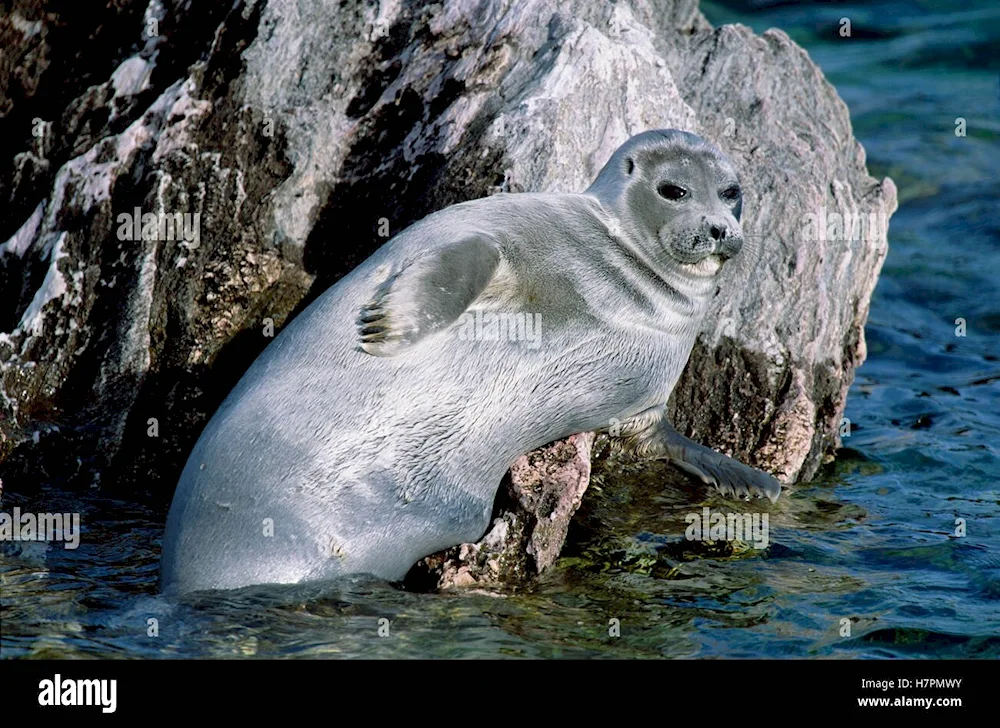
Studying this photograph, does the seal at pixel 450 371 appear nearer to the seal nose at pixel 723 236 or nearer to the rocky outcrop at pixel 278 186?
the seal nose at pixel 723 236

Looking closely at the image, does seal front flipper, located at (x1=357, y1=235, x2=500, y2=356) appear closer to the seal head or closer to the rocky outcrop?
the seal head

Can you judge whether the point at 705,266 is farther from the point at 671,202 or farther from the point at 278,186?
the point at 278,186

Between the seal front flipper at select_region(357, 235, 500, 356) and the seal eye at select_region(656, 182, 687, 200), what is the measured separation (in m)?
1.00

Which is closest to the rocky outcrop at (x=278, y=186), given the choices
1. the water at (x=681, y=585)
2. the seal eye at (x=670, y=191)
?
the water at (x=681, y=585)

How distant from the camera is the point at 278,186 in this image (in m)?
6.12

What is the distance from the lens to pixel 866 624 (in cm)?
501

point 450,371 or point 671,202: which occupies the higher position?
point 671,202

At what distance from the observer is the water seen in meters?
4.40

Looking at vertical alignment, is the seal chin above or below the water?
above

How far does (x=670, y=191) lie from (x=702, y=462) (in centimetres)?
126

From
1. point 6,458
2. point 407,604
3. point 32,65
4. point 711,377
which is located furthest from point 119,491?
point 711,377

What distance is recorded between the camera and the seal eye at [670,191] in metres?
5.45

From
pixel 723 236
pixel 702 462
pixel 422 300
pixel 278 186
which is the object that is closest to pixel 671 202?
pixel 723 236

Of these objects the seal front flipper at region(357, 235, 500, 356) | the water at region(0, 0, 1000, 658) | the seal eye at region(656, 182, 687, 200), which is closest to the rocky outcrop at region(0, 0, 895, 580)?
the water at region(0, 0, 1000, 658)
